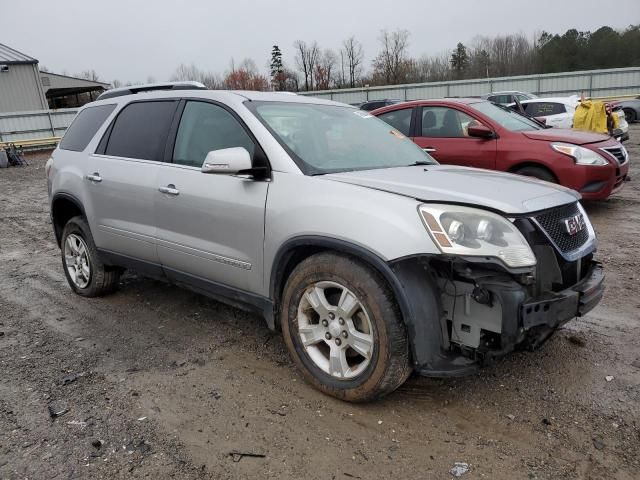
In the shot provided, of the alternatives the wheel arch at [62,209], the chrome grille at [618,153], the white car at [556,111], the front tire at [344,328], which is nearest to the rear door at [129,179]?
the wheel arch at [62,209]

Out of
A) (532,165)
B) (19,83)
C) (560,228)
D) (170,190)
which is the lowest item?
(532,165)

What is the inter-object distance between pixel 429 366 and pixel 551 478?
718 mm

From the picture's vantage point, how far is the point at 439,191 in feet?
8.95

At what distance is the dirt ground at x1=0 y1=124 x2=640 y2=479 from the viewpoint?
97.0 inches

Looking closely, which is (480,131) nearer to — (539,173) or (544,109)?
(539,173)

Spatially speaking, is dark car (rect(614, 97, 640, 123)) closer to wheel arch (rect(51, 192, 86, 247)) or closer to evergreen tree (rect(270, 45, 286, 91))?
wheel arch (rect(51, 192, 86, 247))

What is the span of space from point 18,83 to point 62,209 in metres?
31.3

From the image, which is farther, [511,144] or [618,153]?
[618,153]

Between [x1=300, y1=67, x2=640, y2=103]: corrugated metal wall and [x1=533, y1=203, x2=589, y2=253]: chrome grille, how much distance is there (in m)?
28.8

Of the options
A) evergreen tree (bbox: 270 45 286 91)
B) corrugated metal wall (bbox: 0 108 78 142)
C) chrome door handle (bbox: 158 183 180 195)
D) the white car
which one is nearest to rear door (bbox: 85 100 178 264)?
chrome door handle (bbox: 158 183 180 195)

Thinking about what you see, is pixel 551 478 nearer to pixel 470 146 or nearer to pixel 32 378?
pixel 32 378

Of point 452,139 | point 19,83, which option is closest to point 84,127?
point 452,139

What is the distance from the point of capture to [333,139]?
3.61m

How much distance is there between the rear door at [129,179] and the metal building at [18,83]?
3161 centimetres
